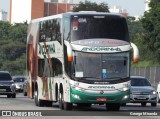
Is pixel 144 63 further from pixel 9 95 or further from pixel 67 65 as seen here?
pixel 67 65

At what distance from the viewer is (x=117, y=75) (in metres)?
35.8

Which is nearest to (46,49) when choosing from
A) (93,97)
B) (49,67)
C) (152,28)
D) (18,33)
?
(49,67)

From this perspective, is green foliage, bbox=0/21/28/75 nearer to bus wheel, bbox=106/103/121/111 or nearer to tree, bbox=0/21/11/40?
tree, bbox=0/21/11/40

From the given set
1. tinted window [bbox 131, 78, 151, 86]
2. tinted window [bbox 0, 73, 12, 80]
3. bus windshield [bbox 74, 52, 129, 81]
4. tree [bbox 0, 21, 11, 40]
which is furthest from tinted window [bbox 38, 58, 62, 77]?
tree [bbox 0, 21, 11, 40]

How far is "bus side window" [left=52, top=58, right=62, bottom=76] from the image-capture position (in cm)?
3744

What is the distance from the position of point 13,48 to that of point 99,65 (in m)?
123

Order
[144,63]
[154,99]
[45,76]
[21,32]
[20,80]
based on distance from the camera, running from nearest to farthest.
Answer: [45,76] → [154,99] → [20,80] → [144,63] → [21,32]

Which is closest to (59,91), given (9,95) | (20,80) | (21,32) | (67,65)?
(67,65)

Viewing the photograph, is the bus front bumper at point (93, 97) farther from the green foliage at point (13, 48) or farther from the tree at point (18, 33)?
the tree at point (18, 33)

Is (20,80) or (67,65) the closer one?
(67,65)

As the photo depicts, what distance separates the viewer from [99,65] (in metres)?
35.6

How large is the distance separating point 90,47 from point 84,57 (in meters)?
0.45

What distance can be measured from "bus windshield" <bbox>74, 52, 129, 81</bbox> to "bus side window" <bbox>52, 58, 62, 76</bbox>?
1.72 m

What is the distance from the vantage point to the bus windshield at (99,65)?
35.6 meters
